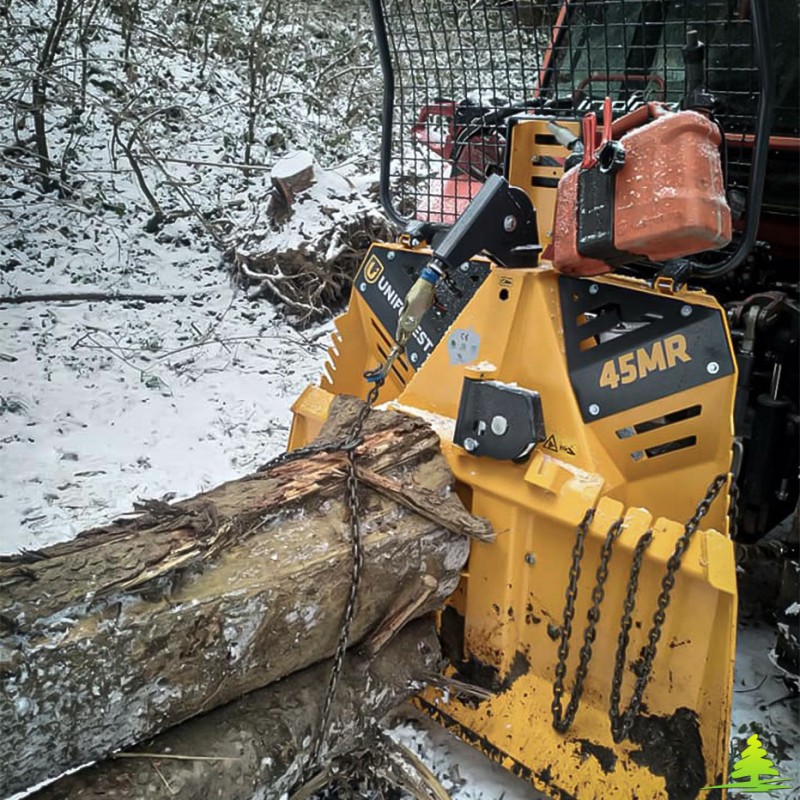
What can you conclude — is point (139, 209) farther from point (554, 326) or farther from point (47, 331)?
point (554, 326)

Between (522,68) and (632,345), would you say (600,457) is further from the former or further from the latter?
(522,68)

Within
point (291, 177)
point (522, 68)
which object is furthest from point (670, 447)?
point (291, 177)

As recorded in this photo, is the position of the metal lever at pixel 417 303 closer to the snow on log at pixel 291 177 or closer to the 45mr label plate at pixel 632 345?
the 45mr label plate at pixel 632 345

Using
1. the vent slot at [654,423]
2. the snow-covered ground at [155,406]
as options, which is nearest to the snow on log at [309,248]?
the snow-covered ground at [155,406]

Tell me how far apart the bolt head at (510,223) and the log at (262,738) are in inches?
45.3

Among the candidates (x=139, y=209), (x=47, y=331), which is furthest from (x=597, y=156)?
(x=139, y=209)

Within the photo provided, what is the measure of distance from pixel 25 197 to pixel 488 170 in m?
5.86

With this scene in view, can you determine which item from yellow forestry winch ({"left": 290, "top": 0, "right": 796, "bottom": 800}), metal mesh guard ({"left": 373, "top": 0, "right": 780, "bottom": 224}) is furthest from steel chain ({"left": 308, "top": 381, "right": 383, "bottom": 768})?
metal mesh guard ({"left": 373, "top": 0, "right": 780, "bottom": 224})

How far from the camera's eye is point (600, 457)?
84.0 inches

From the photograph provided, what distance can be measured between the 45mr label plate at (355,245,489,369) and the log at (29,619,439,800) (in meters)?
1.10

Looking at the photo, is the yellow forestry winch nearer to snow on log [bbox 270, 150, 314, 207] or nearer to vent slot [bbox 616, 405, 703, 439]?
vent slot [bbox 616, 405, 703, 439]

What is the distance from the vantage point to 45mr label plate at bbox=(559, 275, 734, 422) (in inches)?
78.1

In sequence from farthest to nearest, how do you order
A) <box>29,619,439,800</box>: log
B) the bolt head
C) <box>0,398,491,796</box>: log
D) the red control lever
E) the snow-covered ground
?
the snow-covered ground < the bolt head < the red control lever < <box>29,619,439,800</box>: log < <box>0,398,491,796</box>: log

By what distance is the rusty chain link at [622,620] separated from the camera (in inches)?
70.7
